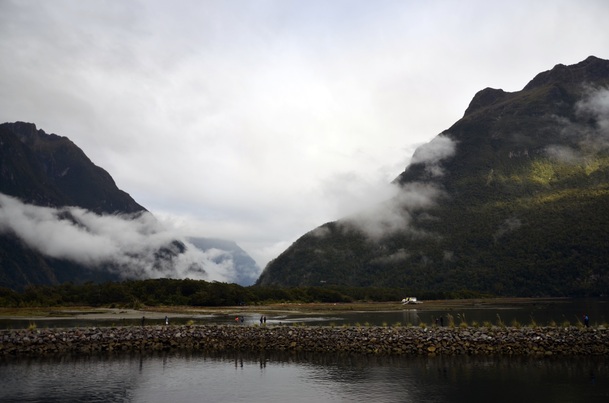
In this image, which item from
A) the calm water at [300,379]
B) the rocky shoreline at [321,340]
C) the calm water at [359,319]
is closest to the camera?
the calm water at [300,379]

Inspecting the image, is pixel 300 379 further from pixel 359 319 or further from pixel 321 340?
pixel 359 319

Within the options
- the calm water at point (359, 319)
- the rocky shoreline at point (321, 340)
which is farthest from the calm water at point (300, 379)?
the calm water at point (359, 319)

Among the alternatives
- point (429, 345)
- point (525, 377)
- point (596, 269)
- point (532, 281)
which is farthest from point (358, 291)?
point (525, 377)

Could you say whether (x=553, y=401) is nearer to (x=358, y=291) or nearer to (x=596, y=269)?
(x=358, y=291)

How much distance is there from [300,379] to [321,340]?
14995mm

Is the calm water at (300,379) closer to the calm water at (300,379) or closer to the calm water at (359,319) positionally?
the calm water at (300,379)

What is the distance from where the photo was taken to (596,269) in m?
184

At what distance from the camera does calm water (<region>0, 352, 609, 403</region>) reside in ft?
93.8

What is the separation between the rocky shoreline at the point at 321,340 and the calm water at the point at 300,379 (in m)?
2.91

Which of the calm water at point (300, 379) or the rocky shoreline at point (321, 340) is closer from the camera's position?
the calm water at point (300, 379)

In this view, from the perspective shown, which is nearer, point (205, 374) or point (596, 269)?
point (205, 374)

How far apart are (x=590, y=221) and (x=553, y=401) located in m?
198

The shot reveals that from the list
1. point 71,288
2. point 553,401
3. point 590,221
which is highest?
point 590,221

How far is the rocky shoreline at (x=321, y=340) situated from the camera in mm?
44219
